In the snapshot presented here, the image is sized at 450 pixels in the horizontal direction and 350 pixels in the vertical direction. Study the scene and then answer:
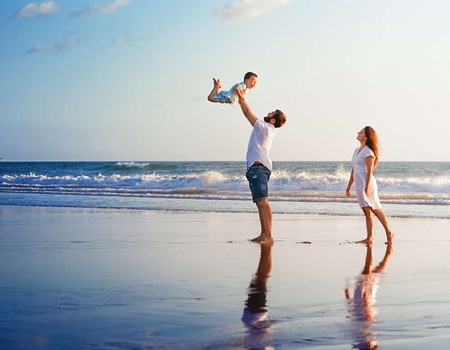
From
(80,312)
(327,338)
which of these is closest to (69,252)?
(80,312)

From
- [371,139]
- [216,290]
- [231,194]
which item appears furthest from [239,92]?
[231,194]

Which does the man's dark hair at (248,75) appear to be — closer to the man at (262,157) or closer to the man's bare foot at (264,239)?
the man at (262,157)

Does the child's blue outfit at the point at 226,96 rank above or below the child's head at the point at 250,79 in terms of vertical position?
below

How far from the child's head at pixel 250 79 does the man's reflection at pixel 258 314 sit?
2.92 m

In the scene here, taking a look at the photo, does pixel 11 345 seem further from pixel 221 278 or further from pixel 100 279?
pixel 221 278

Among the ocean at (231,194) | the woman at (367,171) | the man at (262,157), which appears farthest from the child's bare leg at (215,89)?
the ocean at (231,194)

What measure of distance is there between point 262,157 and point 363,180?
70.9 inches

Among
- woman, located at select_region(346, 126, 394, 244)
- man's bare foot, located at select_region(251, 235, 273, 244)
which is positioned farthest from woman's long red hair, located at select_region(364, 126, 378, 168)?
man's bare foot, located at select_region(251, 235, 273, 244)

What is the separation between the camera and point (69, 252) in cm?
801

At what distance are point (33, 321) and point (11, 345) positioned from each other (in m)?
0.58

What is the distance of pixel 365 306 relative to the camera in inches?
197

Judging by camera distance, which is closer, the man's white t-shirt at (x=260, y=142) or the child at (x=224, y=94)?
the child at (x=224, y=94)

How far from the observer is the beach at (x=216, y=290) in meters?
4.07

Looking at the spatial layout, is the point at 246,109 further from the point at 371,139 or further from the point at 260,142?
the point at 371,139
